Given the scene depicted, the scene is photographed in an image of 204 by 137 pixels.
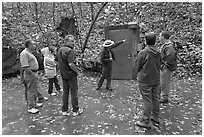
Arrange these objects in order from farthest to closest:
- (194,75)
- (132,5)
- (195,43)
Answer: (132,5)
(195,43)
(194,75)

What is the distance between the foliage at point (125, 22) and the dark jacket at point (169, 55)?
367cm

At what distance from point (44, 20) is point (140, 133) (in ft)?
40.3

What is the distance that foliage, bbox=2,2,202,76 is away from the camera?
32.7ft

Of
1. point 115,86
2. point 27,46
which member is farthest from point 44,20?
point 27,46

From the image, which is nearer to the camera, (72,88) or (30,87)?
(72,88)

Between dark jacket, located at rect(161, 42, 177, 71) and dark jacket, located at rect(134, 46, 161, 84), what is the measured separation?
1185 millimetres

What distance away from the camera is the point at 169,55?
5312 mm

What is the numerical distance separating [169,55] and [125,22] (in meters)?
7.49

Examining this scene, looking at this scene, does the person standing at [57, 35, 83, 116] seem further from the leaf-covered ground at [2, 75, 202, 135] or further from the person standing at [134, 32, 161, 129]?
the person standing at [134, 32, 161, 129]

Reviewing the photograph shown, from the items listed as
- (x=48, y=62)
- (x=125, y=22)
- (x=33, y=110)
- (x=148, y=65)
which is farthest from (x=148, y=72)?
(x=125, y=22)

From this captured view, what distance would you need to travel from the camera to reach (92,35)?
42.7 ft

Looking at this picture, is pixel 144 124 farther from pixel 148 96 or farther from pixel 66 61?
pixel 66 61

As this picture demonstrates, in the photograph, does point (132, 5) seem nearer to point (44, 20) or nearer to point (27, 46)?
point (44, 20)

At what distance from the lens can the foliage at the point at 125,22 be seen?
32.7 feet
